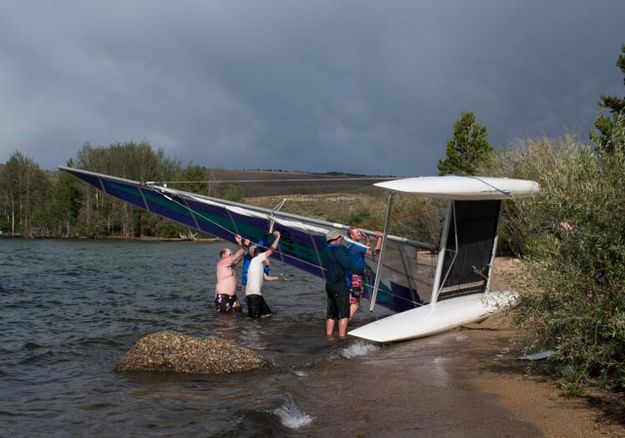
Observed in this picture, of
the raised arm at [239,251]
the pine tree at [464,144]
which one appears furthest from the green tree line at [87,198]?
the raised arm at [239,251]

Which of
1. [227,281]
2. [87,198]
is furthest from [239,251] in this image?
[87,198]

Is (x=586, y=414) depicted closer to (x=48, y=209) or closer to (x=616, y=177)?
(x=616, y=177)

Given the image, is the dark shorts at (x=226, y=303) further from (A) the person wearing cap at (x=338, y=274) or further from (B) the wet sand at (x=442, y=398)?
(B) the wet sand at (x=442, y=398)

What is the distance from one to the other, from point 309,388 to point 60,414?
3038 millimetres

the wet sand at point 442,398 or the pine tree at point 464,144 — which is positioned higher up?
the pine tree at point 464,144

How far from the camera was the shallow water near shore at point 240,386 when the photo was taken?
696 cm

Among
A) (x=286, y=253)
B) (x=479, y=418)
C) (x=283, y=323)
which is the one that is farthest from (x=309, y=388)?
(x=286, y=253)

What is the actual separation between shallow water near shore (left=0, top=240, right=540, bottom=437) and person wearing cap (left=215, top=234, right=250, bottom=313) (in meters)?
0.45

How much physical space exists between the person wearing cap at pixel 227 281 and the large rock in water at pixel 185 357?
541 centimetres

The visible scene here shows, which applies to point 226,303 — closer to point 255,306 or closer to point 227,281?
point 227,281

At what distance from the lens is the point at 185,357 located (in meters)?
9.67

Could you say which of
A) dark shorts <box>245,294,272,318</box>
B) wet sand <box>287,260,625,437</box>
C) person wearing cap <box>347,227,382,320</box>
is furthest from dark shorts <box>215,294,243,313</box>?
wet sand <box>287,260,625,437</box>

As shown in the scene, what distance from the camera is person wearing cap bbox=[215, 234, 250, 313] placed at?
15398 millimetres

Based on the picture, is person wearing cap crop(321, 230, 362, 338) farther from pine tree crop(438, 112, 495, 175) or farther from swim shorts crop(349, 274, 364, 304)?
pine tree crop(438, 112, 495, 175)
